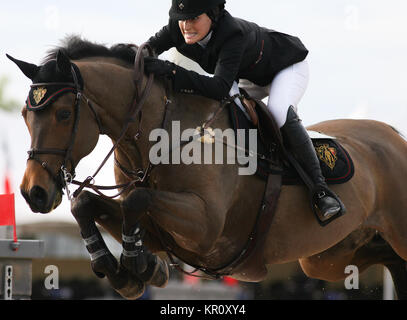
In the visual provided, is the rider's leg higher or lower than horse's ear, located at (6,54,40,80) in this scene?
lower

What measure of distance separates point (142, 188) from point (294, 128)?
4.03ft

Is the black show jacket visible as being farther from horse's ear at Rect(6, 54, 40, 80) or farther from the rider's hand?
horse's ear at Rect(6, 54, 40, 80)

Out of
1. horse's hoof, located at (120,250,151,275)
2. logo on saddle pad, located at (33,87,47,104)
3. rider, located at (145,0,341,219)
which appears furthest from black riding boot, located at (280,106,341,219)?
logo on saddle pad, located at (33,87,47,104)

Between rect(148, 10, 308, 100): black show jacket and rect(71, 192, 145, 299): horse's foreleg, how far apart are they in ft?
2.95

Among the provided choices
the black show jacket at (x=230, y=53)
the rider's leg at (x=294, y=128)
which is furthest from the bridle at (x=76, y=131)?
the rider's leg at (x=294, y=128)

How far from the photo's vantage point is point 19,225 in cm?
1325

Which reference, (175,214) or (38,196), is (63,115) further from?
(175,214)

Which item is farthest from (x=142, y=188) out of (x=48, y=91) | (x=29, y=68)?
(x=29, y=68)

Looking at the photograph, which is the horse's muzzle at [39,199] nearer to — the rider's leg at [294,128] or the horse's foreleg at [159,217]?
the horse's foreleg at [159,217]

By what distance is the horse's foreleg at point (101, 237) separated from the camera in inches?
Result: 160

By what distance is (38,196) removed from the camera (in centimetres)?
362

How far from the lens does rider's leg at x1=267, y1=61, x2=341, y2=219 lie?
4.54 metres

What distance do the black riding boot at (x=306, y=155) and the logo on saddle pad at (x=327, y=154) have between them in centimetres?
23
